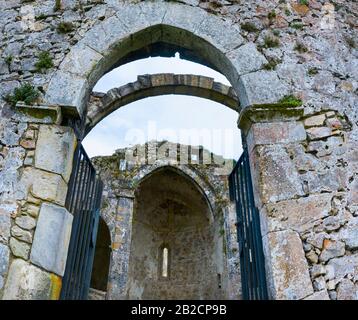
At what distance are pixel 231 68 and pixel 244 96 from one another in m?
0.34

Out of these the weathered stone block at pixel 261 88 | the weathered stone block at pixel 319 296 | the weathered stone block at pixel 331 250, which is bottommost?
the weathered stone block at pixel 319 296

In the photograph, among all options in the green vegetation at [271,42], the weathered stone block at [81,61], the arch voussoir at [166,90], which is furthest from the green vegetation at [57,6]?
the arch voussoir at [166,90]

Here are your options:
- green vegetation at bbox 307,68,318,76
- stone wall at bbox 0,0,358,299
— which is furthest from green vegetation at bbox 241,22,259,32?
green vegetation at bbox 307,68,318,76

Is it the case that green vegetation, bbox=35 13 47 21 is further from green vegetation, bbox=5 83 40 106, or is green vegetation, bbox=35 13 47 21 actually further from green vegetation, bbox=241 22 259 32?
green vegetation, bbox=241 22 259 32

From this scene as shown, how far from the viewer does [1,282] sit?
2.67m

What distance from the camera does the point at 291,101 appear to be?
3.27 m

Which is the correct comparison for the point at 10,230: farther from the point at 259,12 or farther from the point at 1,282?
the point at 259,12

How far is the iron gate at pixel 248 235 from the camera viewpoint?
3.07 metres

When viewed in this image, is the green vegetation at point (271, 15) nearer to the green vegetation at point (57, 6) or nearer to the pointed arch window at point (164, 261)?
the green vegetation at point (57, 6)

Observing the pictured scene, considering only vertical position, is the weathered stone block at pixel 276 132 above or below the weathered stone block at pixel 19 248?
above

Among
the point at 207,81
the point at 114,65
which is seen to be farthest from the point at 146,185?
the point at 114,65

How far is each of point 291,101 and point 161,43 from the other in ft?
5.36

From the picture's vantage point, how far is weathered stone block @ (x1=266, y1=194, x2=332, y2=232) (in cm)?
281

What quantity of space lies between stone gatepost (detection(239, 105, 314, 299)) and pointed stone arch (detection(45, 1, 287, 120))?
221mm
